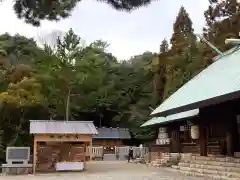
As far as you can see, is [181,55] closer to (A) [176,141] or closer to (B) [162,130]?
(B) [162,130]

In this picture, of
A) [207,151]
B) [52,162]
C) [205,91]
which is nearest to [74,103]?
[52,162]

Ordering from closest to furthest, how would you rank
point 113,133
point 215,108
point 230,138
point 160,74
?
point 230,138, point 215,108, point 160,74, point 113,133

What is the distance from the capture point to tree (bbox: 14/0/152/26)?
7266 millimetres

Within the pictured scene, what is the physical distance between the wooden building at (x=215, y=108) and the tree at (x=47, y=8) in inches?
157

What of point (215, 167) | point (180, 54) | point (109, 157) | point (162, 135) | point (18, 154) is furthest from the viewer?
point (109, 157)

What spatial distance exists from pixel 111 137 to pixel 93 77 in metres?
6.56

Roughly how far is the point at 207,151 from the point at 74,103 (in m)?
22.3

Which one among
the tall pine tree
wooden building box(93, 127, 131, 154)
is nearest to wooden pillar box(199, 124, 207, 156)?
the tall pine tree

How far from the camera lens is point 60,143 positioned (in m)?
19.4

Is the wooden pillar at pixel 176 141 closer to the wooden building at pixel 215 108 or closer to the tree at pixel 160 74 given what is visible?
the wooden building at pixel 215 108

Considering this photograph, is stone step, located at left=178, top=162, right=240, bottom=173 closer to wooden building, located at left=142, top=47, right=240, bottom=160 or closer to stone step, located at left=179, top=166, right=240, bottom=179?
stone step, located at left=179, top=166, right=240, bottom=179

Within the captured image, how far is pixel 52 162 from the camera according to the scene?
19062 mm

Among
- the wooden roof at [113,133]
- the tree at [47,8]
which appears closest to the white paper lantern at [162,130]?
the wooden roof at [113,133]

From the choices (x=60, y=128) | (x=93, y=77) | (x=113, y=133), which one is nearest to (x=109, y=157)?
(x=113, y=133)
